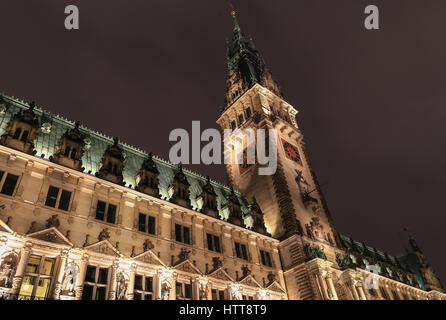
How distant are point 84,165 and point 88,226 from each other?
6241mm

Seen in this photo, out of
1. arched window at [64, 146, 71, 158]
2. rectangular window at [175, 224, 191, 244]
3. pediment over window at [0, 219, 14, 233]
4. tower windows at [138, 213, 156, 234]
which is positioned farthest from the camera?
rectangular window at [175, 224, 191, 244]

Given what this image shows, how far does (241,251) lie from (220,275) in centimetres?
482

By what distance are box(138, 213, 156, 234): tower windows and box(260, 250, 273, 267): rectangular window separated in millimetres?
13155

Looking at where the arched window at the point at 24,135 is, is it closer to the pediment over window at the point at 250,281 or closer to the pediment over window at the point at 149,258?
the pediment over window at the point at 149,258

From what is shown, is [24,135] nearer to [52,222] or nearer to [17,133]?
[17,133]

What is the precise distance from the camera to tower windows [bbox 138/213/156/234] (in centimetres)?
2773

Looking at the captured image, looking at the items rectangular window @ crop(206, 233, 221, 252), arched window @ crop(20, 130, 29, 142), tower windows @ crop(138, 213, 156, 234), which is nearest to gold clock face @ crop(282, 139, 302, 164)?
rectangular window @ crop(206, 233, 221, 252)

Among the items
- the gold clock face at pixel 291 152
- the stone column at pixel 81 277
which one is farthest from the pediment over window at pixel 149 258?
the gold clock face at pixel 291 152

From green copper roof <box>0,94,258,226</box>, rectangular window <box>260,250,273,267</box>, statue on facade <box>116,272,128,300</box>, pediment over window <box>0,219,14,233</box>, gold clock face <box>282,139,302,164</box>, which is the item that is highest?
gold clock face <box>282,139,302,164</box>

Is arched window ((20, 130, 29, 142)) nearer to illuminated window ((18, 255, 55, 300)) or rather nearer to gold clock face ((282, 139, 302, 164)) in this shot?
illuminated window ((18, 255, 55, 300))

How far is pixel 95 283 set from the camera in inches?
892

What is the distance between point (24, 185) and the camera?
908 inches

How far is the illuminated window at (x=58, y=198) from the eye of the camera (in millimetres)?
23766

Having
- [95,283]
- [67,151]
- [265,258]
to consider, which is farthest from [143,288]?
[265,258]
